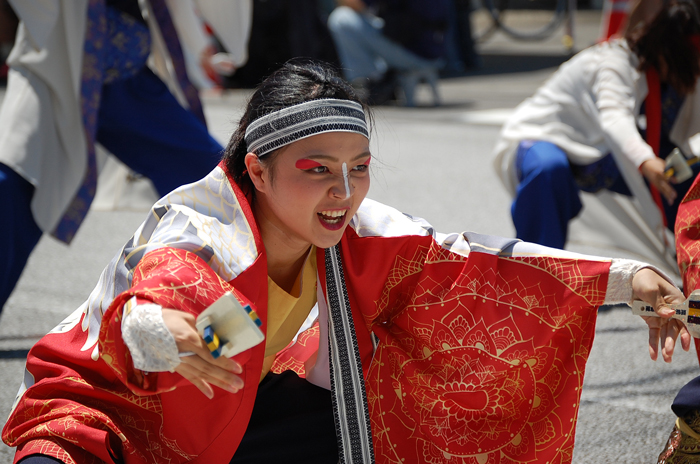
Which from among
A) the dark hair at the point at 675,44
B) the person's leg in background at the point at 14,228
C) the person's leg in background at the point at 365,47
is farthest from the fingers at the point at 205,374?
the person's leg in background at the point at 365,47

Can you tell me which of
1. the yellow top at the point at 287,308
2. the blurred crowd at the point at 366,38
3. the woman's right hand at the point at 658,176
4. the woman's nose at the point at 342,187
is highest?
the woman's nose at the point at 342,187

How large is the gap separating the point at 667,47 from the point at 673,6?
17cm

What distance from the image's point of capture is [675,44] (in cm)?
291

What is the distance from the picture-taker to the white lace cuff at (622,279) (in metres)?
1.70

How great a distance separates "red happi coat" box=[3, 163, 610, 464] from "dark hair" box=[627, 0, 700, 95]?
151 centimetres

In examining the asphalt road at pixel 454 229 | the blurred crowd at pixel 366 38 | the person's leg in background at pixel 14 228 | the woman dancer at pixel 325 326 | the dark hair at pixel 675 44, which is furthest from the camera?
the blurred crowd at pixel 366 38

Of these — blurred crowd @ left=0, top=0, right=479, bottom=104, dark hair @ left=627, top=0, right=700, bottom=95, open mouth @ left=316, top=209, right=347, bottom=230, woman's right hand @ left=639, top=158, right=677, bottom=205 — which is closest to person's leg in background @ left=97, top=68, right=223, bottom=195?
open mouth @ left=316, top=209, right=347, bottom=230

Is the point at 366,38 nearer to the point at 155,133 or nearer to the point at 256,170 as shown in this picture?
the point at 155,133

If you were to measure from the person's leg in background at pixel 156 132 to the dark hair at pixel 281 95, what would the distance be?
1198 mm

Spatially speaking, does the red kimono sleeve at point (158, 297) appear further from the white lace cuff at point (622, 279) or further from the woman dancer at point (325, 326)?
the white lace cuff at point (622, 279)

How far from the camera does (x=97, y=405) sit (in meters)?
1.59

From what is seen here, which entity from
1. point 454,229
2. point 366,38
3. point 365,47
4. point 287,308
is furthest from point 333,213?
point 365,47

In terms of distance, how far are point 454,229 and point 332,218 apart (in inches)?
106

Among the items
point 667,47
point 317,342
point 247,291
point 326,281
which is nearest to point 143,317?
point 247,291
